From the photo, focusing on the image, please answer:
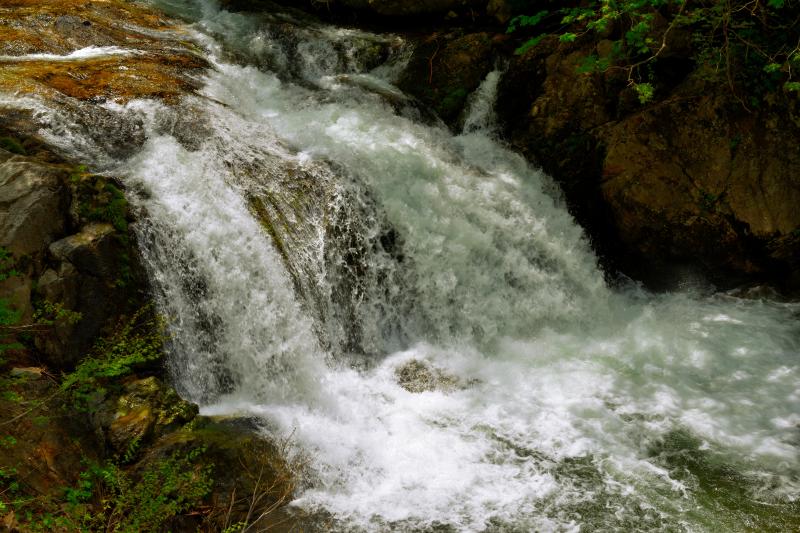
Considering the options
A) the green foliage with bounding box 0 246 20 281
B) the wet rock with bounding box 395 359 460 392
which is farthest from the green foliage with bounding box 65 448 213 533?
the wet rock with bounding box 395 359 460 392

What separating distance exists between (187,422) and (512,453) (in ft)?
8.27

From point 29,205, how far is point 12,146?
90cm

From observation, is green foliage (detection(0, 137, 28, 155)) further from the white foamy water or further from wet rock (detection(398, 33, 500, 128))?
wet rock (detection(398, 33, 500, 128))

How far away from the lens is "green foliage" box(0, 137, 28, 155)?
4.92 metres

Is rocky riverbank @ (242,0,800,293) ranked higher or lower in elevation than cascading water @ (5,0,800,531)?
higher

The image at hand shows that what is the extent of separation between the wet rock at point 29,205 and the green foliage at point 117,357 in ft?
2.93

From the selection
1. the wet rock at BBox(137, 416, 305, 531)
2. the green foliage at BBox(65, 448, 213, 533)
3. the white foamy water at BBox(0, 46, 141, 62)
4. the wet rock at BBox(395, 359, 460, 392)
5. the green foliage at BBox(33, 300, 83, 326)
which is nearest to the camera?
the green foliage at BBox(65, 448, 213, 533)

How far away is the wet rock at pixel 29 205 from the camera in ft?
14.3

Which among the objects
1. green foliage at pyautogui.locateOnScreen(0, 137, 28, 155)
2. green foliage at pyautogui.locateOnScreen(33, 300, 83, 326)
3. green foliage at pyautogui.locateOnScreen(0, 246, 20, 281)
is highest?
green foliage at pyautogui.locateOnScreen(0, 137, 28, 155)

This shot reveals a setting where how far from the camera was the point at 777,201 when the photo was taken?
6820 mm

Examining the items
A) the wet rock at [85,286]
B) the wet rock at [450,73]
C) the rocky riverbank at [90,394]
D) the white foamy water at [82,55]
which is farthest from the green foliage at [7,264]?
the wet rock at [450,73]

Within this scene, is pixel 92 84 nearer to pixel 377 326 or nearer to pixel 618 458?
pixel 377 326

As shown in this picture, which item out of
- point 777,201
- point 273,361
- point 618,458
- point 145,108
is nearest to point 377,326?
point 273,361

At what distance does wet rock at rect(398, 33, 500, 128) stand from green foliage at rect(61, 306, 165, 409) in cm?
528
